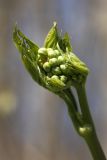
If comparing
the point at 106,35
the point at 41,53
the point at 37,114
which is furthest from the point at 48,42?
the point at 37,114

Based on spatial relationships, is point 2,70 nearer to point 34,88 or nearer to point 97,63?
point 34,88

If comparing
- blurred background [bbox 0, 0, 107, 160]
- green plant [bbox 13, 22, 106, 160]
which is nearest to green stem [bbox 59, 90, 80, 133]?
green plant [bbox 13, 22, 106, 160]

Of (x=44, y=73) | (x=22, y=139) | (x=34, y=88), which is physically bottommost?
(x=22, y=139)

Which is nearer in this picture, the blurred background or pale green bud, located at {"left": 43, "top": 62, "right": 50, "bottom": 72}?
pale green bud, located at {"left": 43, "top": 62, "right": 50, "bottom": 72}

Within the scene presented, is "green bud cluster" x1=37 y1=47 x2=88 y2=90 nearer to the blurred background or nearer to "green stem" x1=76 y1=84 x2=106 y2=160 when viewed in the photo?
"green stem" x1=76 y1=84 x2=106 y2=160

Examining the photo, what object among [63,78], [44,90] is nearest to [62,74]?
[63,78]

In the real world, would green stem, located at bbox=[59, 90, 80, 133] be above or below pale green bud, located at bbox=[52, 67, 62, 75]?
below
